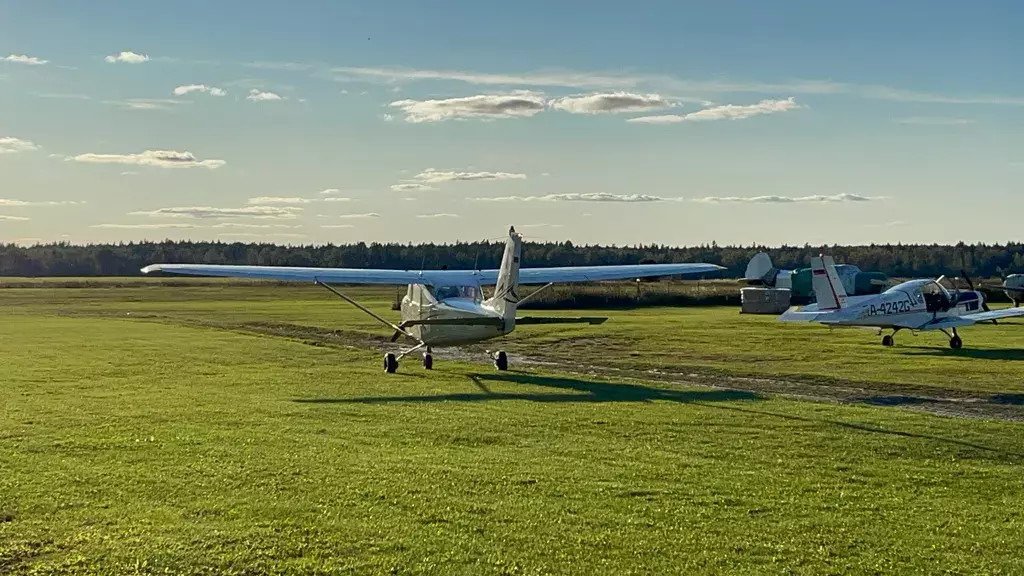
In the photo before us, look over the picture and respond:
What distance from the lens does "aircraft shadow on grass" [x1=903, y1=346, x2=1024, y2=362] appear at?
24781 mm

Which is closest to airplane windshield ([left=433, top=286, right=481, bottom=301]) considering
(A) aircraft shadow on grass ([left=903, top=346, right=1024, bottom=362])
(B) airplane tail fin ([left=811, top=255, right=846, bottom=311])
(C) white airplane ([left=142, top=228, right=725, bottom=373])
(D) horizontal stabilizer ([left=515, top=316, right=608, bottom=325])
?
(C) white airplane ([left=142, top=228, right=725, bottom=373])

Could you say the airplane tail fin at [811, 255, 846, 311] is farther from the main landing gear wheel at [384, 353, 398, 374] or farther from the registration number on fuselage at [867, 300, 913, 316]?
the main landing gear wheel at [384, 353, 398, 374]

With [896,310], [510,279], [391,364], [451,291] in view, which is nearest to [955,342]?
[896,310]

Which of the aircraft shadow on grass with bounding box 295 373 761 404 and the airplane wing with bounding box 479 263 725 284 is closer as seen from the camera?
the aircraft shadow on grass with bounding box 295 373 761 404

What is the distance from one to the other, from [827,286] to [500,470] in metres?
19.0

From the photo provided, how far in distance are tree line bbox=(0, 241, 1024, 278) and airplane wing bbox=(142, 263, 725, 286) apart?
10722 centimetres

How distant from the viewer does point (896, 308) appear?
26.9 m

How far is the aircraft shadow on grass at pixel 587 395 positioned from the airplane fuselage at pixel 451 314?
45.2 inches

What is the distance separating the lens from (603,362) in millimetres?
25141

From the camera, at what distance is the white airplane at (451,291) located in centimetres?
2050

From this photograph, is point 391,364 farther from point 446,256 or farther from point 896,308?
point 446,256

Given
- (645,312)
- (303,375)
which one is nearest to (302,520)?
(303,375)

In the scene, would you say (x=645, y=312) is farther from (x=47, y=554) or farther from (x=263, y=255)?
(x=263, y=255)

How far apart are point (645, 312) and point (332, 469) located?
3551 cm
